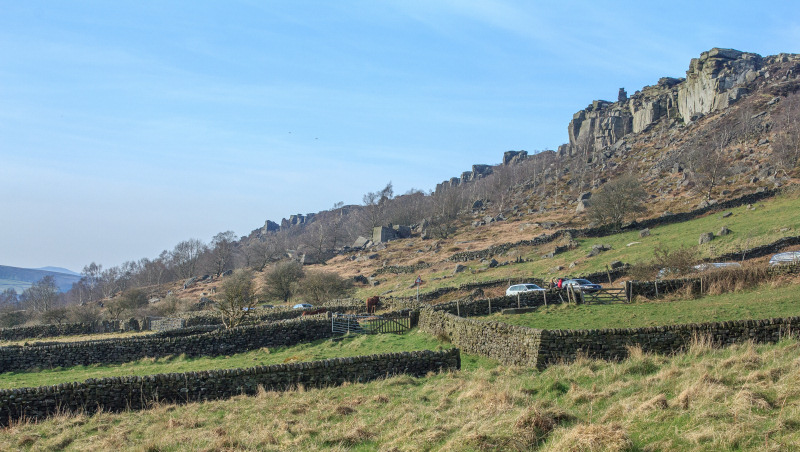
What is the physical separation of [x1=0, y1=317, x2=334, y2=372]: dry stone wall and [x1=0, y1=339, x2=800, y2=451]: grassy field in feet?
44.5

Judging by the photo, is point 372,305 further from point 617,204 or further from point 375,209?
point 375,209

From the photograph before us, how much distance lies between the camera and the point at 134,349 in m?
28.0

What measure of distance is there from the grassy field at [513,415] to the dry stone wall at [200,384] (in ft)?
2.80

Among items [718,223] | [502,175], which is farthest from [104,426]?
[502,175]

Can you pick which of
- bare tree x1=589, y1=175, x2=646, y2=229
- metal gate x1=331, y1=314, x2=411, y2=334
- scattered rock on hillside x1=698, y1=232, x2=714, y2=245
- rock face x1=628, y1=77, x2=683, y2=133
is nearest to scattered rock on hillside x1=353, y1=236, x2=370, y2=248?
bare tree x1=589, y1=175, x2=646, y2=229

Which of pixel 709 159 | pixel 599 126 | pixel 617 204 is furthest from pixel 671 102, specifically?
pixel 617 204

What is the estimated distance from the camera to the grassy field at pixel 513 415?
28.9 ft

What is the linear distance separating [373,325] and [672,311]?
14948 millimetres

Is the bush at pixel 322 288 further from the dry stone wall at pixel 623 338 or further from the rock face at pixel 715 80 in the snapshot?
the rock face at pixel 715 80

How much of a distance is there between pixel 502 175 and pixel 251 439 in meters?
146

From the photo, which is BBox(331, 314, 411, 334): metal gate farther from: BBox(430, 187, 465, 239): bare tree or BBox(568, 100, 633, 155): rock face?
BBox(568, 100, 633, 155): rock face

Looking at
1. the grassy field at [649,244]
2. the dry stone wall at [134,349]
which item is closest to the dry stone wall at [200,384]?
the dry stone wall at [134,349]

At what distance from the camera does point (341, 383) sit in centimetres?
1694

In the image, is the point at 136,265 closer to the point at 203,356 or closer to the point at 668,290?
the point at 203,356
